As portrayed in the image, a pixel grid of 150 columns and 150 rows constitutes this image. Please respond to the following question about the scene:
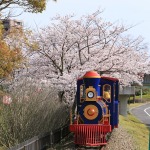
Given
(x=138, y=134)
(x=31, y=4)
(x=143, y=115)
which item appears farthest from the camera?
(x=143, y=115)

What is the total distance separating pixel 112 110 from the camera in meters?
13.0

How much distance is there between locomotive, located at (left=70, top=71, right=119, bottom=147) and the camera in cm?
1165

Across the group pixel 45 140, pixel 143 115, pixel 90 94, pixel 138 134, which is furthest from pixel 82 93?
pixel 143 115

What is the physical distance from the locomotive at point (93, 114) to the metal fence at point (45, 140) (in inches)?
36.3

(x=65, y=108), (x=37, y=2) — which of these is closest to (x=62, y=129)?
(x=65, y=108)

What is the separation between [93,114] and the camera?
1197 centimetres

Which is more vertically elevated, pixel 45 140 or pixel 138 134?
pixel 45 140

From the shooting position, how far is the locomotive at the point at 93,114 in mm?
11648

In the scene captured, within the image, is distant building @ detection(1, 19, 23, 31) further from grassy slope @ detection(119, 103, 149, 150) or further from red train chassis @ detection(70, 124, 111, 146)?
grassy slope @ detection(119, 103, 149, 150)

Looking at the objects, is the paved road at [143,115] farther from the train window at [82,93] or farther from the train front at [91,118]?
the train front at [91,118]

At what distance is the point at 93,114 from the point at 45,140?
1794mm

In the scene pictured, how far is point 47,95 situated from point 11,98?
1766 millimetres

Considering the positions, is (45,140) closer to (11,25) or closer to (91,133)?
(91,133)

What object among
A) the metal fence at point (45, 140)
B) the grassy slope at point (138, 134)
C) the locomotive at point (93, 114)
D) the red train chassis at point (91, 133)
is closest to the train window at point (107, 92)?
the locomotive at point (93, 114)
